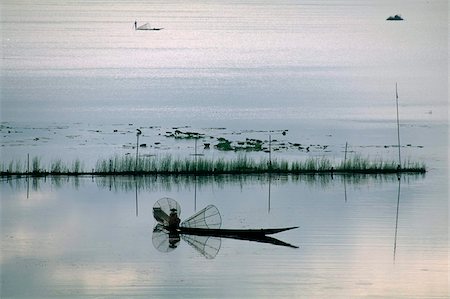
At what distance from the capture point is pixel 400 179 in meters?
22.0

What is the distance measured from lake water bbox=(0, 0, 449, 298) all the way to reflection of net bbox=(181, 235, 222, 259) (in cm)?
16

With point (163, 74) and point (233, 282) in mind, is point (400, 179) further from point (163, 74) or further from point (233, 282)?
point (163, 74)

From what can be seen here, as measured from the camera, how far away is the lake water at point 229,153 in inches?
576

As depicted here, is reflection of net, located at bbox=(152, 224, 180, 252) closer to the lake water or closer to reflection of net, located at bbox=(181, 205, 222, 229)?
the lake water

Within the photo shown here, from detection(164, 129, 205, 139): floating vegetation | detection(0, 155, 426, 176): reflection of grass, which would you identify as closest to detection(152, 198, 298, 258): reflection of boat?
detection(0, 155, 426, 176): reflection of grass

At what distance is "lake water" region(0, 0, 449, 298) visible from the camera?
14.6m

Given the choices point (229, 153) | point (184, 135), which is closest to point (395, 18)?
point (184, 135)

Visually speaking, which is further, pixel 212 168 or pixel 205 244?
pixel 212 168

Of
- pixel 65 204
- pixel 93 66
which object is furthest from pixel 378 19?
pixel 65 204

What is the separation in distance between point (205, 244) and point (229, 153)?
10.2m

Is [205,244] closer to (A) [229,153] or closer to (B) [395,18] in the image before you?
(A) [229,153]

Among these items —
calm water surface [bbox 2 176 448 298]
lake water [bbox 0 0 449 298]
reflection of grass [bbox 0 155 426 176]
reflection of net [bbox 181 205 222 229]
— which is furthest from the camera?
reflection of grass [bbox 0 155 426 176]

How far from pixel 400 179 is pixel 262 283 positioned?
852cm

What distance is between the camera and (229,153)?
26.3m
